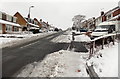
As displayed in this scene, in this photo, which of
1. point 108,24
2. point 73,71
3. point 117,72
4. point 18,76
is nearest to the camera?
point 117,72

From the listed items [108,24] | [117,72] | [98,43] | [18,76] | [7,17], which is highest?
[7,17]

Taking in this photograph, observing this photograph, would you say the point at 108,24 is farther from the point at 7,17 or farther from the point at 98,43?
the point at 7,17

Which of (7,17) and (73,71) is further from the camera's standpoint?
(7,17)

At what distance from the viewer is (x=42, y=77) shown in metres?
5.72

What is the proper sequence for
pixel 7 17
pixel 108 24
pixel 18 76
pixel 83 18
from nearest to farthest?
1. pixel 18 76
2. pixel 108 24
3. pixel 7 17
4. pixel 83 18

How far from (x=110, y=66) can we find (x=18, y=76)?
3.40 meters

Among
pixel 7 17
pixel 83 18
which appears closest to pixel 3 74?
pixel 7 17

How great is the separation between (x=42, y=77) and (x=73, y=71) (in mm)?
1456

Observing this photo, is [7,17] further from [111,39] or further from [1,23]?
[111,39]

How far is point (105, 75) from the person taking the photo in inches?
199

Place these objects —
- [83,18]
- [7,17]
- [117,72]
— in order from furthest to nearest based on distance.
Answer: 1. [83,18]
2. [7,17]
3. [117,72]

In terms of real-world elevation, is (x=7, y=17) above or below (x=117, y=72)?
above

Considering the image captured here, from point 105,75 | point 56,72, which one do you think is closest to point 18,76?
point 56,72

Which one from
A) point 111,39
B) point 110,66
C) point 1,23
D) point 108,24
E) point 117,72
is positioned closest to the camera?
point 117,72
